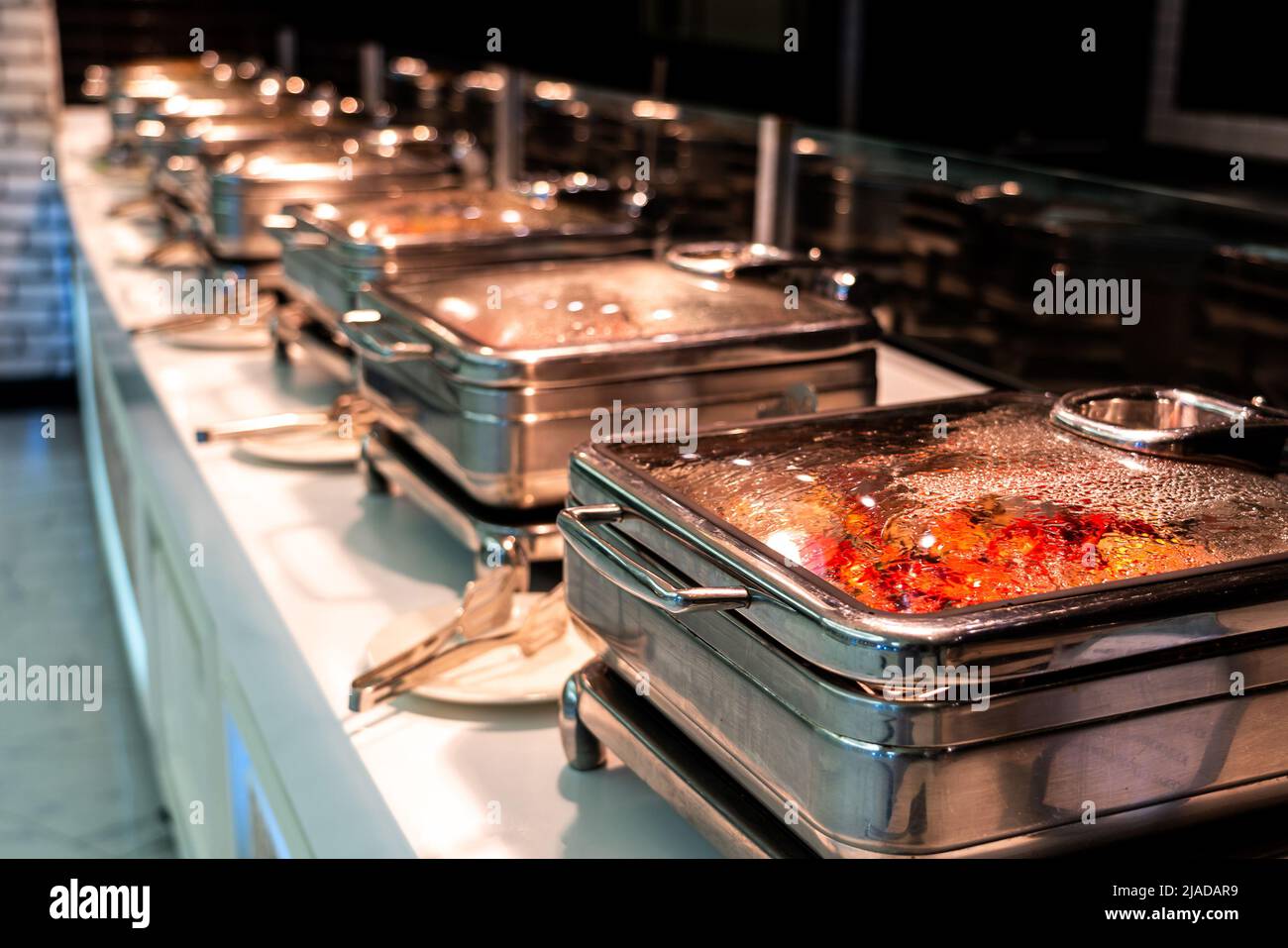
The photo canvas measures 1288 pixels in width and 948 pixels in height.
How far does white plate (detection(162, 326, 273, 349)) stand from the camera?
7.09ft

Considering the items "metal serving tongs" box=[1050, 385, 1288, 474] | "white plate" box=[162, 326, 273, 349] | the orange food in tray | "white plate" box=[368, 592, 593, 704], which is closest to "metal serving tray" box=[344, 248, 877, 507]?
"white plate" box=[368, 592, 593, 704]

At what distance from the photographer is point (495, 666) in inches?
43.7

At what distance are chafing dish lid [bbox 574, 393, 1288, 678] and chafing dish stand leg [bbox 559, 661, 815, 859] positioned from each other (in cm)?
12

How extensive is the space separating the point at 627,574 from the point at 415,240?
0.96m

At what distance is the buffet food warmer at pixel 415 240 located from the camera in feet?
5.43

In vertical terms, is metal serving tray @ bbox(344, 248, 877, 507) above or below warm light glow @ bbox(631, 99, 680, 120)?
below

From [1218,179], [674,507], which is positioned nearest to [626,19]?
[1218,179]

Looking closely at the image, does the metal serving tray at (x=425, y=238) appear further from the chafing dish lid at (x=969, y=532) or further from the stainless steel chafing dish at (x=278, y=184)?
the chafing dish lid at (x=969, y=532)

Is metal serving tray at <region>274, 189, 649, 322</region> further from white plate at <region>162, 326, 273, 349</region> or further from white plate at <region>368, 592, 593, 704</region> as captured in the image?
white plate at <region>368, 592, 593, 704</region>

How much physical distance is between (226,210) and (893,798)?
184cm

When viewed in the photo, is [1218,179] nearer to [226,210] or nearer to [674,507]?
[226,210]

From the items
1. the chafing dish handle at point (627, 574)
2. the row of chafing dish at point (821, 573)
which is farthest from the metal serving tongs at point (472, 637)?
the chafing dish handle at point (627, 574)

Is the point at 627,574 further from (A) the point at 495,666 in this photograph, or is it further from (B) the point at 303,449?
(B) the point at 303,449

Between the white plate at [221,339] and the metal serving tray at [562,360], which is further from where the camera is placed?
the white plate at [221,339]
